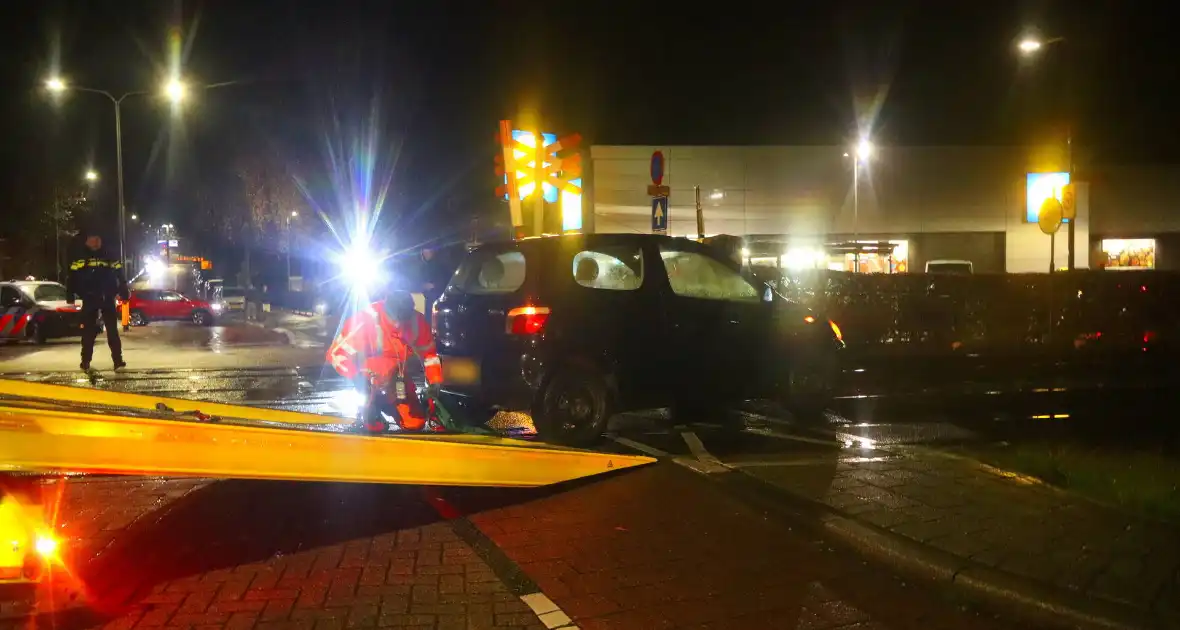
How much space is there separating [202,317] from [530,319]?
980 inches

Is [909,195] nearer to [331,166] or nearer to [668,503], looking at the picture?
[331,166]

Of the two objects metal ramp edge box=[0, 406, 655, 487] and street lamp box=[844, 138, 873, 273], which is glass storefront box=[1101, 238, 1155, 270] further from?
metal ramp edge box=[0, 406, 655, 487]

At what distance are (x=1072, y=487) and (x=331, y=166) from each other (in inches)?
1279

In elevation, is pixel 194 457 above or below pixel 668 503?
above

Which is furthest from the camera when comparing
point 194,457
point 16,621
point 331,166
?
point 331,166

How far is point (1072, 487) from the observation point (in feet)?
19.8

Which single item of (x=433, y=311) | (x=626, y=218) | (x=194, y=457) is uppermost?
(x=626, y=218)

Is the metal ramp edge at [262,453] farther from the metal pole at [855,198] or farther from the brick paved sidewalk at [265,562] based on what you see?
the metal pole at [855,198]

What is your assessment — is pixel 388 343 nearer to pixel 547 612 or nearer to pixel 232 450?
pixel 232 450

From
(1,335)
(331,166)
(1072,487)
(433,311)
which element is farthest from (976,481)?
(331,166)

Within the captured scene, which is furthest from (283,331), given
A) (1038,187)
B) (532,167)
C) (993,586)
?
(1038,187)

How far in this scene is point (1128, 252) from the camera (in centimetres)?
3512

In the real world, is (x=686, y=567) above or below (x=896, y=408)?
below

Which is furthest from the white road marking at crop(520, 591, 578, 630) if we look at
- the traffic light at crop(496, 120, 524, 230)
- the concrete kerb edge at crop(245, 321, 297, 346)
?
the concrete kerb edge at crop(245, 321, 297, 346)
